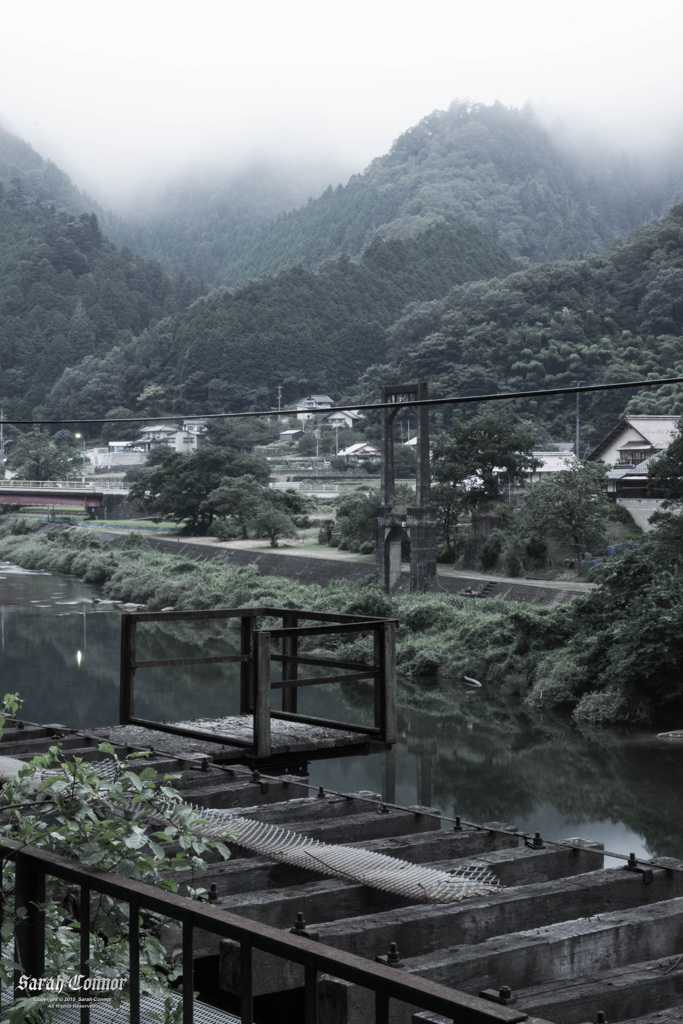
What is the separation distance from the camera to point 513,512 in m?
33.6

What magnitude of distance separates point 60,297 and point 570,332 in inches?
2261

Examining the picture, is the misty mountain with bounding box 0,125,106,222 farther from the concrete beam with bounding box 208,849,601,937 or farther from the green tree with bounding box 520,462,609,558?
the concrete beam with bounding box 208,849,601,937

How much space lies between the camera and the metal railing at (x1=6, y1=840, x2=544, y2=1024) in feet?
5.19

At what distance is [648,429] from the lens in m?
39.3

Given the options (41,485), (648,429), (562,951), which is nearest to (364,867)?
(562,951)

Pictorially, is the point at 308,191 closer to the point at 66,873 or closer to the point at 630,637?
the point at 630,637

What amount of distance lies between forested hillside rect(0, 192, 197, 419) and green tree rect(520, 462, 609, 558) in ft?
230

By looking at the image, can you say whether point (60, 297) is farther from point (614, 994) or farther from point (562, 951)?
point (614, 994)

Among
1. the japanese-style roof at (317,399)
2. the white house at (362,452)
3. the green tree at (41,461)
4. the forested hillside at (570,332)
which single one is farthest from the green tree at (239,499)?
the japanese-style roof at (317,399)

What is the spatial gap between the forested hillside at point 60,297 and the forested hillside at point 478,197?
60.1ft

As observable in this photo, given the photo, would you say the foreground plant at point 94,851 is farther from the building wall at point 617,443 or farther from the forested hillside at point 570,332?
the forested hillside at point 570,332

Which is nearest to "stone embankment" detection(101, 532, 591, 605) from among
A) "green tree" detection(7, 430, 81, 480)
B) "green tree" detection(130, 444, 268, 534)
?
"green tree" detection(130, 444, 268, 534)

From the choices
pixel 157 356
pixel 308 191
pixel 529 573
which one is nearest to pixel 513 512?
pixel 529 573

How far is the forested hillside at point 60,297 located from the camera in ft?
325
